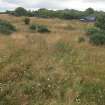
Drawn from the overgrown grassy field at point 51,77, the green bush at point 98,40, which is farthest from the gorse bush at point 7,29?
the overgrown grassy field at point 51,77

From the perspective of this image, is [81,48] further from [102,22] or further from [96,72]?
[102,22]

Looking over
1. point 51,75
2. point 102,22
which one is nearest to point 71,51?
point 51,75

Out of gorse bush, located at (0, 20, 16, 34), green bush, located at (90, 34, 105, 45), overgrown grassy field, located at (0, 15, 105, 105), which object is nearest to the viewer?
overgrown grassy field, located at (0, 15, 105, 105)

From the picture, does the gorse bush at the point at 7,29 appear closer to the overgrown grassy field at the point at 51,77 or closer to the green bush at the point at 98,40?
the green bush at the point at 98,40

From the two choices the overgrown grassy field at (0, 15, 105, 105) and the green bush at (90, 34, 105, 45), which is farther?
the green bush at (90, 34, 105, 45)

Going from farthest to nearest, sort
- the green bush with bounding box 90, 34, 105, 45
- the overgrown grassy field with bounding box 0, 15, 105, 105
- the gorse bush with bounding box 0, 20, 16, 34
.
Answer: the gorse bush with bounding box 0, 20, 16, 34, the green bush with bounding box 90, 34, 105, 45, the overgrown grassy field with bounding box 0, 15, 105, 105

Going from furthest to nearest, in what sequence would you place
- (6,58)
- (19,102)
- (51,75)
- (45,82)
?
(6,58)
(51,75)
(45,82)
(19,102)

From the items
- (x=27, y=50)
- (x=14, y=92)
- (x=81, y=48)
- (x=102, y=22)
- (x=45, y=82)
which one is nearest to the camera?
(x=14, y=92)

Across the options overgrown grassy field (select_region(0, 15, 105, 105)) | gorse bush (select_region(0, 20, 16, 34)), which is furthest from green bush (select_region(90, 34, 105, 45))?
gorse bush (select_region(0, 20, 16, 34))

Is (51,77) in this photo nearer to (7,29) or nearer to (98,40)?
(98,40)

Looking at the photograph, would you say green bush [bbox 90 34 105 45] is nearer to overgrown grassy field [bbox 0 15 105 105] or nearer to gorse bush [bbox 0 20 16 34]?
overgrown grassy field [bbox 0 15 105 105]

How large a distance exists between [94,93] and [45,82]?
1488mm

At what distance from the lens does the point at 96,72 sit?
9289mm

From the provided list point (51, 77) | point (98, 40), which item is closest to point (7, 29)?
point (98, 40)
